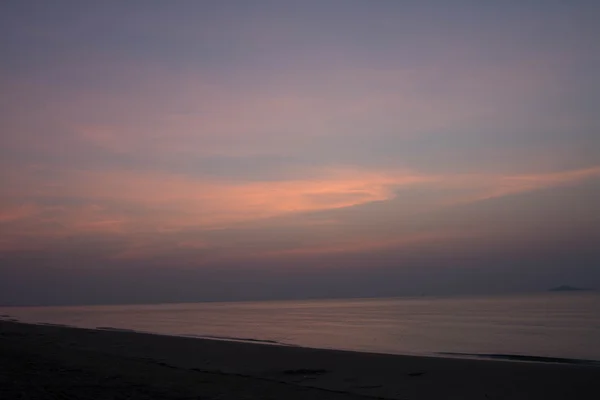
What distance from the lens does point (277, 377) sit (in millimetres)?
15656

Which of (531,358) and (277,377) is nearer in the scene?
(277,377)

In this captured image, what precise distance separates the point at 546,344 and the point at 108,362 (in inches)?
835

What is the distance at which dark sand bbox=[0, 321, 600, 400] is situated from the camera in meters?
11.9

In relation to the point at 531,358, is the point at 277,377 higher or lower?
lower

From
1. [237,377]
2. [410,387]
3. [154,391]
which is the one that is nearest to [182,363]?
[237,377]

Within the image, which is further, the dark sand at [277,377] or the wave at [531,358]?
the wave at [531,358]

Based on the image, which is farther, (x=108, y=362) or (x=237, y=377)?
(x=108, y=362)

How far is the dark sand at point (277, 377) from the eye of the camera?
1190cm

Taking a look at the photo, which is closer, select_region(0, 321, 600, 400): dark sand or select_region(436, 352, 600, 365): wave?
select_region(0, 321, 600, 400): dark sand

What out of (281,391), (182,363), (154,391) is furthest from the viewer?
(182,363)

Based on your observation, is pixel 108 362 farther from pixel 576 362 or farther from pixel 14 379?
pixel 576 362

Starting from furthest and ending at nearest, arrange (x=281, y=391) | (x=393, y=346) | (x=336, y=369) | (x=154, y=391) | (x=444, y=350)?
(x=393, y=346), (x=444, y=350), (x=336, y=369), (x=281, y=391), (x=154, y=391)

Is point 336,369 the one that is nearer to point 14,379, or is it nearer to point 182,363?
point 182,363

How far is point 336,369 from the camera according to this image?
17.1 m
